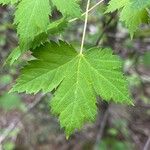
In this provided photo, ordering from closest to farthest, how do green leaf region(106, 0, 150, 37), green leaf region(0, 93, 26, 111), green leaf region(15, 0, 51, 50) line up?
1. green leaf region(15, 0, 51, 50)
2. green leaf region(106, 0, 150, 37)
3. green leaf region(0, 93, 26, 111)

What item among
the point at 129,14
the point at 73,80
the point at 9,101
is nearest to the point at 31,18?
the point at 73,80

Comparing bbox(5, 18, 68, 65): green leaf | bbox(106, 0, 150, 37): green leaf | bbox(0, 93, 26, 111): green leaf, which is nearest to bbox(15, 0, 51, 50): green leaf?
bbox(5, 18, 68, 65): green leaf

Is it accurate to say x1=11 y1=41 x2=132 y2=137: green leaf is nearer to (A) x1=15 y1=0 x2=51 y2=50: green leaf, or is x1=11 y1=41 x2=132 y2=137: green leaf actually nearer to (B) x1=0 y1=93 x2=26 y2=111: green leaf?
(A) x1=15 y1=0 x2=51 y2=50: green leaf

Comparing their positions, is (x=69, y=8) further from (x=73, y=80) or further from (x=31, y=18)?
(x=73, y=80)

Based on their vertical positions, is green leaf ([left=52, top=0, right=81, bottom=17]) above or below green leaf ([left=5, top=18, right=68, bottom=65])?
above

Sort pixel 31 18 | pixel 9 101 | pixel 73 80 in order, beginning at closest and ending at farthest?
pixel 31 18
pixel 73 80
pixel 9 101

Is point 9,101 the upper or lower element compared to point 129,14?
lower
